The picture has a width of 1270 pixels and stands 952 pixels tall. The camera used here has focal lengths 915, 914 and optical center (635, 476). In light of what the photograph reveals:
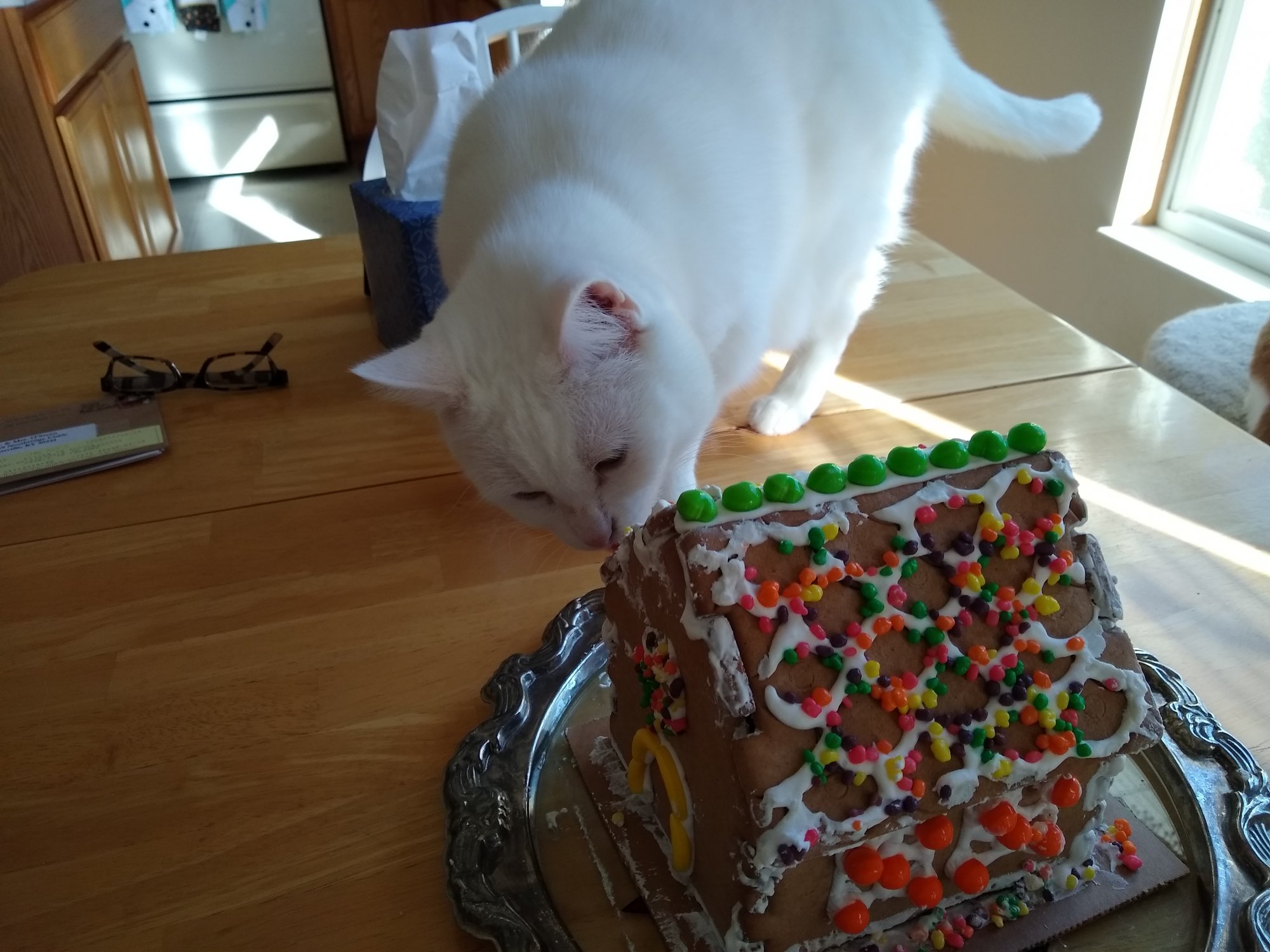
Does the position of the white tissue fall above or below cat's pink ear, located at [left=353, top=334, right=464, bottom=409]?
above

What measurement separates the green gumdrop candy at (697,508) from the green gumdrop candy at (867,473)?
0.09 meters

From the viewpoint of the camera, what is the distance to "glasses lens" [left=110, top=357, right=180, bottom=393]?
1216mm

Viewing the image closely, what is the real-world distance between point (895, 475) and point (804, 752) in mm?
180

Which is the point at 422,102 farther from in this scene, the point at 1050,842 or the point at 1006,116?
the point at 1050,842

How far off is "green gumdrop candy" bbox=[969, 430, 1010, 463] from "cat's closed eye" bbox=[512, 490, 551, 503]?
41 centimetres

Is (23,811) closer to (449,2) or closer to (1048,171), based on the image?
(1048,171)

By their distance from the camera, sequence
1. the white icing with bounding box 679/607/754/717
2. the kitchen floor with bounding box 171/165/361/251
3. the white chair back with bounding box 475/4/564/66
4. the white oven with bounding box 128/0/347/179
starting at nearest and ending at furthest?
the white icing with bounding box 679/607/754/717, the white chair back with bounding box 475/4/564/66, the kitchen floor with bounding box 171/165/361/251, the white oven with bounding box 128/0/347/179

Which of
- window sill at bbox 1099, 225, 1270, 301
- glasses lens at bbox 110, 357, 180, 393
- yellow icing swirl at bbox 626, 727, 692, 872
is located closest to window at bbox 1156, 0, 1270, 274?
window sill at bbox 1099, 225, 1270, 301

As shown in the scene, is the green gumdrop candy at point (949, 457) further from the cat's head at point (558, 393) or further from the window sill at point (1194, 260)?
the window sill at point (1194, 260)

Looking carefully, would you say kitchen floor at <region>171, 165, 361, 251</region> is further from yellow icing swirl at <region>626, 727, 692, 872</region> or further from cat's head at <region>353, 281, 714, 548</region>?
yellow icing swirl at <region>626, 727, 692, 872</region>

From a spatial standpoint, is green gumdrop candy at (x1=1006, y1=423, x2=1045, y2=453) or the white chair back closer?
green gumdrop candy at (x1=1006, y1=423, x2=1045, y2=453)

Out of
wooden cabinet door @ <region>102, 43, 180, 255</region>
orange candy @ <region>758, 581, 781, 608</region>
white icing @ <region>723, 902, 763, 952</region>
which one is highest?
orange candy @ <region>758, 581, 781, 608</region>

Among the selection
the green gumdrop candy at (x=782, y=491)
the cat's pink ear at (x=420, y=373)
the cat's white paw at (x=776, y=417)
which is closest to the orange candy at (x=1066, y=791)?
the green gumdrop candy at (x=782, y=491)

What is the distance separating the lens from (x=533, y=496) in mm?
865
